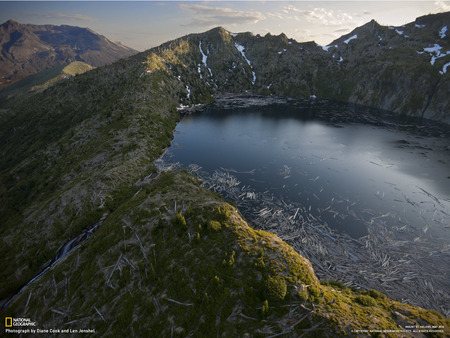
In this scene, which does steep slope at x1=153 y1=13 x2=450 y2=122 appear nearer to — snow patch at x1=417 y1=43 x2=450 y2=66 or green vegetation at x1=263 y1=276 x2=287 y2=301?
snow patch at x1=417 y1=43 x2=450 y2=66

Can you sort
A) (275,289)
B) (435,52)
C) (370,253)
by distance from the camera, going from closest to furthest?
(275,289) → (370,253) → (435,52)

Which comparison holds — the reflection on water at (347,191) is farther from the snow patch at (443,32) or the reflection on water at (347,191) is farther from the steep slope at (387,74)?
the snow patch at (443,32)

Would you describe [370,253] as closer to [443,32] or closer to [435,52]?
[435,52]

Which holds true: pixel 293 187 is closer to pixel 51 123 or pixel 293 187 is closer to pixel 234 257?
pixel 234 257

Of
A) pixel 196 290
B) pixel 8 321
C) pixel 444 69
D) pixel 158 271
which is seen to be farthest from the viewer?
pixel 444 69

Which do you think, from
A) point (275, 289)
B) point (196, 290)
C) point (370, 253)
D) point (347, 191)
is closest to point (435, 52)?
point (347, 191)

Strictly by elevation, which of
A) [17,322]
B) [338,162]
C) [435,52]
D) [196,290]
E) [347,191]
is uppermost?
[435,52]

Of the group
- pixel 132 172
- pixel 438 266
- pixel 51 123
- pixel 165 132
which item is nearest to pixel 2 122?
pixel 51 123

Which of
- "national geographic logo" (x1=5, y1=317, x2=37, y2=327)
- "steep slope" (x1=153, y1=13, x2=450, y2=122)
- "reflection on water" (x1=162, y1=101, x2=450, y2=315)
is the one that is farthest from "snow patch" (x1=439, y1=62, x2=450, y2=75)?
"national geographic logo" (x1=5, y1=317, x2=37, y2=327)
